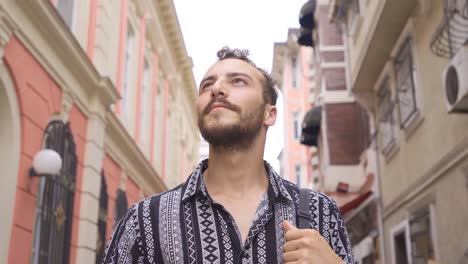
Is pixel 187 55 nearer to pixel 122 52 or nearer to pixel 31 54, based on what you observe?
pixel 122 52

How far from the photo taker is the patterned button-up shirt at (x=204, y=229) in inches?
78.4

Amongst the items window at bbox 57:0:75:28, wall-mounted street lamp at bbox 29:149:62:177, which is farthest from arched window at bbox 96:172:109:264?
wall-mounted street lamp at bbox 29:149:62:177

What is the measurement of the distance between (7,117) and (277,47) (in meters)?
33.1

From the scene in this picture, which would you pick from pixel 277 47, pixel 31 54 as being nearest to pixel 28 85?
pixel 31 54

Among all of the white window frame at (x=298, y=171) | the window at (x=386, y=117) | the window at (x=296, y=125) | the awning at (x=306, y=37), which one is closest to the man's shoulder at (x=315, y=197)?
the window at (x=386, y=117)

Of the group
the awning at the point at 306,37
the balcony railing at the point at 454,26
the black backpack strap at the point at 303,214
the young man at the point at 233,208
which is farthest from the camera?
the awning at the point at 306,37

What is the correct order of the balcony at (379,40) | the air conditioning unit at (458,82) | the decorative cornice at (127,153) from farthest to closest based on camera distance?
the decorative cornice at (127,153) → the balcony at (379,40) → the air conditioning unit at (458,82)

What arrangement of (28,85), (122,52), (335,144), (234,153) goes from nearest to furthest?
(234,153) < (28,85) < (122,52) < (335,144)

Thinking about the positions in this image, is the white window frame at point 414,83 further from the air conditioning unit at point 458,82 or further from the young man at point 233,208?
the young man at point 233,208

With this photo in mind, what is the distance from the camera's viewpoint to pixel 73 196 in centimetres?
934

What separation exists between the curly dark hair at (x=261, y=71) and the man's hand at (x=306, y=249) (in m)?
0.73

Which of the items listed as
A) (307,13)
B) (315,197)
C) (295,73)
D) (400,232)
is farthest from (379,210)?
(295,73)

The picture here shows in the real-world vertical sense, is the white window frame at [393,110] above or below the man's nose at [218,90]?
Result: above

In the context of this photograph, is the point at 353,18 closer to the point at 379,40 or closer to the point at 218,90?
the point at 379,40
